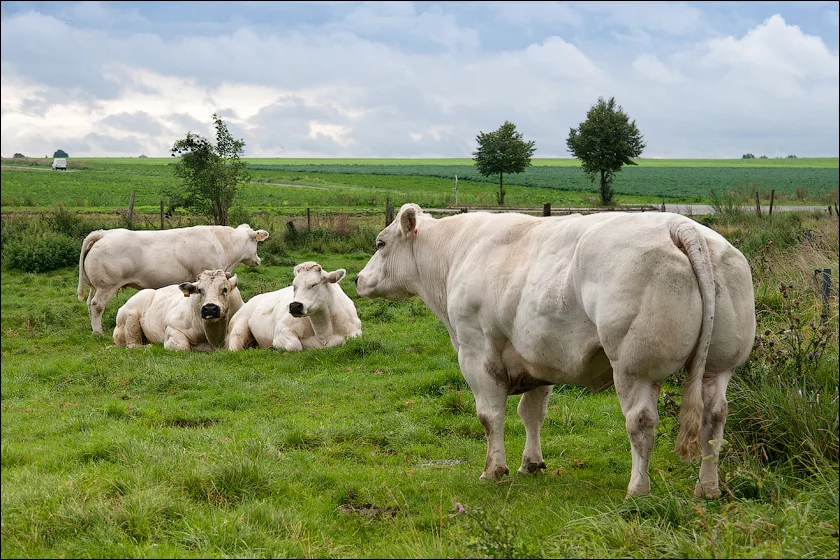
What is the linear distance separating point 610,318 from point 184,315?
1004cm

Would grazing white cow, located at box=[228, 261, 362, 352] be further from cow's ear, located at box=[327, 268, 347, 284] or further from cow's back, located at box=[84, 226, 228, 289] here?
cow's back, located at box=[84, 226, 228, 289]

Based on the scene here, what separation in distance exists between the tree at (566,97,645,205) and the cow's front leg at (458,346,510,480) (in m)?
42.3

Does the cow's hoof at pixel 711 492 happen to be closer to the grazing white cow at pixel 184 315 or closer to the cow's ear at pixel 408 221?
the cow's ear at pixel 408 221

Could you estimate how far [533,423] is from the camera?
6.55 meters

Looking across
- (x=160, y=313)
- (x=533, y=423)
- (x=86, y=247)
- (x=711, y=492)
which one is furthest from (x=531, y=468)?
(x=86, y=247)

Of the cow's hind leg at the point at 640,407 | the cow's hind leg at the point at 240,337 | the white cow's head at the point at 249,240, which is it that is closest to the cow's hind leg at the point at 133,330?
the cow's hind leg at the point at 240,337

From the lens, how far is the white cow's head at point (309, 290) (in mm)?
11657

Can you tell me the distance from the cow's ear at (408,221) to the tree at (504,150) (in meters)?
44.1

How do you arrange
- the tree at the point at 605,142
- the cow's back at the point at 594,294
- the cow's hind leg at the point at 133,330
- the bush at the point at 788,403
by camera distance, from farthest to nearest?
the tree at the point at 605,142, the cow's hind leg at the point at 133,330, the bush at the point at 788,403, the cow's back at the point at 594,294

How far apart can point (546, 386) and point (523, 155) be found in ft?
152

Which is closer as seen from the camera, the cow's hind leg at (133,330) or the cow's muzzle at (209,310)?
the cow's muzzle at (209,310)

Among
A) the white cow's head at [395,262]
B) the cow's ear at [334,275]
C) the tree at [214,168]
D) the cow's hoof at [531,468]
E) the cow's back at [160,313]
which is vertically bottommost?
the cow's hoof at [531,468]

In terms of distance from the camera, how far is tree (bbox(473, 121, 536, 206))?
51156mm

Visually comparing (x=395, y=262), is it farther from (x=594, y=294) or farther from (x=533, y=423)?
(x=594, y=294)
